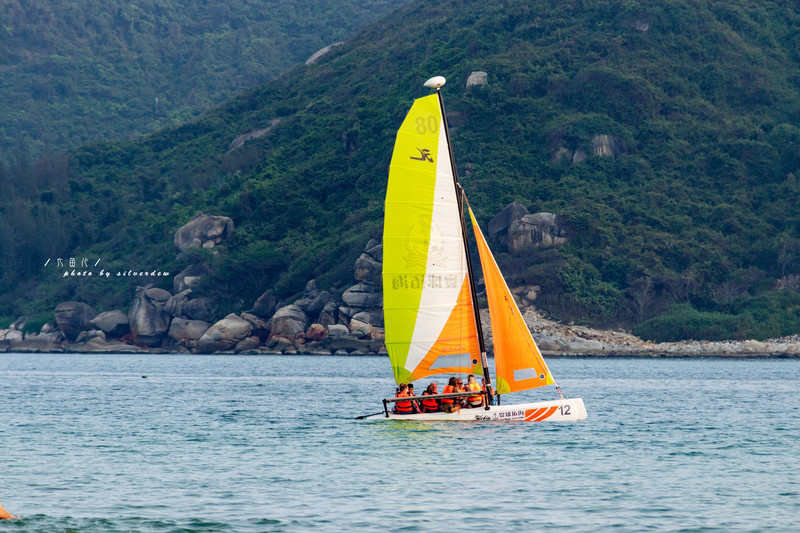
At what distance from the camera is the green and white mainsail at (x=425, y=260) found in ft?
110

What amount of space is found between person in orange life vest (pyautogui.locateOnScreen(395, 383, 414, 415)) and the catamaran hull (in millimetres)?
160

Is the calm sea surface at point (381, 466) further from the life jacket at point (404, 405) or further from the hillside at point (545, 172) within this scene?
the hillside at point (545, 172)

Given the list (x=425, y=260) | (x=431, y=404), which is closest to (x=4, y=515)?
(x=431, y=404)

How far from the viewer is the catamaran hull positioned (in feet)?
110

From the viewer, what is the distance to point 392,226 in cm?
3388

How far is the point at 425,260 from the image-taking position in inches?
1336

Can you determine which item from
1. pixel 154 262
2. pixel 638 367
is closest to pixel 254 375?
pixel 638 367

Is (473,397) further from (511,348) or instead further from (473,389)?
(511,348)

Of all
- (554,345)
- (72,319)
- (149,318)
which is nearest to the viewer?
(554,345)

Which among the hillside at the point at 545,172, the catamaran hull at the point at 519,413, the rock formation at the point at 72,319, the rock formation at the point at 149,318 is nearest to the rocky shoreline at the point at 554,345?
the rock formation at the point at 149,318

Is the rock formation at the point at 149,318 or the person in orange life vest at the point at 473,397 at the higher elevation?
the rock formation at the point at 149,318

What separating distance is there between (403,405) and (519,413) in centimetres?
377

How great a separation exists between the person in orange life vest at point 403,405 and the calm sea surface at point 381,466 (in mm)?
734

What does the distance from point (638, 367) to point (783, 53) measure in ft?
256
